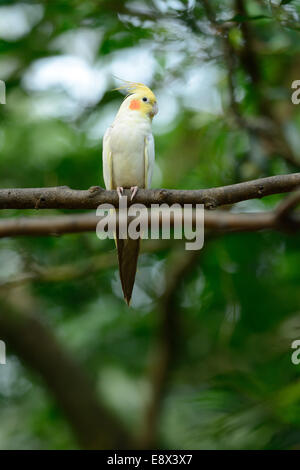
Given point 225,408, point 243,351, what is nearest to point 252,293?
point 243,351

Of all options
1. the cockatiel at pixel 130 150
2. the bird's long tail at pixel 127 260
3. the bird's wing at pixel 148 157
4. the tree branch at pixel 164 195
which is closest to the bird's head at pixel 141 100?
the cockatiel at pixel 130 150

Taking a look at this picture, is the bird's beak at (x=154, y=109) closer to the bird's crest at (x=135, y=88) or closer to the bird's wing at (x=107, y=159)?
the bird's crest at (x=135, y=88)

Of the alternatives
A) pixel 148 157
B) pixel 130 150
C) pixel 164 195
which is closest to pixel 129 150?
pixel 130 150

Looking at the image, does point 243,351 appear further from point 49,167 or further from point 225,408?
point 49,167

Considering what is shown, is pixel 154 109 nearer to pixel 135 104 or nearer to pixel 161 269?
pixel 135 104

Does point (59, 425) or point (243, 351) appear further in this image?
point (59, 425)

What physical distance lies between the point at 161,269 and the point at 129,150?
6.63 feet

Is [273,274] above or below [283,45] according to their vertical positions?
below

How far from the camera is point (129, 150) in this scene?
3252 mm

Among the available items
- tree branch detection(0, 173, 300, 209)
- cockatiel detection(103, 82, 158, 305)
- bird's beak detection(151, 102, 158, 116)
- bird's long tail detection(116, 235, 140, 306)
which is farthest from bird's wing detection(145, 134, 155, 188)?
tree branch detection(0, 173, 300, 209)

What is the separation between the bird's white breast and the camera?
3.17m

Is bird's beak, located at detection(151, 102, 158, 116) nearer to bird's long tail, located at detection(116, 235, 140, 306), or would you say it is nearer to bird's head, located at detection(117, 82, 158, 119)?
bird's head, located at detection(117, 82, 158, 119)

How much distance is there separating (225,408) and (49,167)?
212 cm

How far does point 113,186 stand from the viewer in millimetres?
3408
